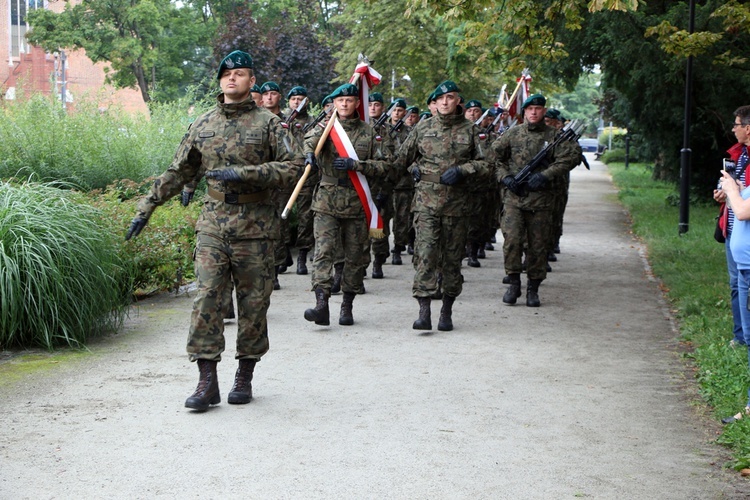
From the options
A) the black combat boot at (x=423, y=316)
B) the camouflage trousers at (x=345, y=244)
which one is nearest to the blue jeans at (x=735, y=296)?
the black combat boot at (x=423, y=316)

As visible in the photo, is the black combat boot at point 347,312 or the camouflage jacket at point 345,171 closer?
the camouflage jacket at point 345,171

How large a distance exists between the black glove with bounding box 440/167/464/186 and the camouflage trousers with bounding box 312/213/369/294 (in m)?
0.90

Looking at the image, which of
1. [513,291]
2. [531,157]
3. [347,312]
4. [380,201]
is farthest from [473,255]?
[347,312]

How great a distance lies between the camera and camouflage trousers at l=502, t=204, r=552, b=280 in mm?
11258

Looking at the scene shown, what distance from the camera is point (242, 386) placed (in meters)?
6.85

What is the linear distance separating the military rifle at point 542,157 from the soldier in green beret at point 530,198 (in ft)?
0.15

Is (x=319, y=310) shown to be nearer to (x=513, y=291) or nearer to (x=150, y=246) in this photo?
(x=150, y=246)

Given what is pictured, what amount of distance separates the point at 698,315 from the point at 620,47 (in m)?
9.50

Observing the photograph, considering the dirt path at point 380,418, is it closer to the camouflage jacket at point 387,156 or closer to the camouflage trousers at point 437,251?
the camouflage trousers at point 437,251

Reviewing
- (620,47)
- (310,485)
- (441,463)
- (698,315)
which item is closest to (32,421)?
(310,485)

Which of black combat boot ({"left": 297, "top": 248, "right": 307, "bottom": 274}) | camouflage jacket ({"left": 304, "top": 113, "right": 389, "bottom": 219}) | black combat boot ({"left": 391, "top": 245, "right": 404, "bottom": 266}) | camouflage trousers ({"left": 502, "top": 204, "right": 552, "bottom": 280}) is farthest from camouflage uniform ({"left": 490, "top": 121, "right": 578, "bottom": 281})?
black combat boot ({"left": 391, "top": 245, "right": 404, "bottom": 266})

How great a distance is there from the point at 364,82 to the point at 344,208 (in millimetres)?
1603

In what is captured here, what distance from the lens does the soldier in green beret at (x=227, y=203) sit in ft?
21.7

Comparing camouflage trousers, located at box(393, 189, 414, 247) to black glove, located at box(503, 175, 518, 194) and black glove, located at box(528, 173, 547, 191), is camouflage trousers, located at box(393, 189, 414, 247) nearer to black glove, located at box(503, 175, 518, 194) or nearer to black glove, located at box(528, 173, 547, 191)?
black glove, located at box(503, 175, 518, 194)
